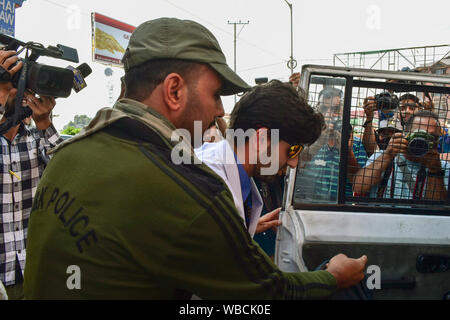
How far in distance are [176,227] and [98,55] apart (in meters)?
23.6

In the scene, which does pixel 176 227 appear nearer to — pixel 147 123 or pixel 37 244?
pixel 147 123

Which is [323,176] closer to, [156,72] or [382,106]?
[382,106]

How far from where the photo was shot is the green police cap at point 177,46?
1.17 m

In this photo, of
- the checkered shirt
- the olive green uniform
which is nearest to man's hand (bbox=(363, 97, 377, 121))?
the olive green uniform

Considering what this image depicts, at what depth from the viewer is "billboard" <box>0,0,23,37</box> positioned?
6376 mm

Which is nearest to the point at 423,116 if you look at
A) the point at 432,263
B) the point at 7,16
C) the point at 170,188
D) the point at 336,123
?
the point at 336,123

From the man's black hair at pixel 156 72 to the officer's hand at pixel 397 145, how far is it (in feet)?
4.07

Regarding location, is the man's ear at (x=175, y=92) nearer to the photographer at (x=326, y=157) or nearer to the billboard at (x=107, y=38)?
the photographer at (x=326, y=157)

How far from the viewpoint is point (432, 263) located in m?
1.78

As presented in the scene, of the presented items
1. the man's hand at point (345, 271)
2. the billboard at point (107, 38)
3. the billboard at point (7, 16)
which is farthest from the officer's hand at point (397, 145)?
the billboard at point (107, 38)

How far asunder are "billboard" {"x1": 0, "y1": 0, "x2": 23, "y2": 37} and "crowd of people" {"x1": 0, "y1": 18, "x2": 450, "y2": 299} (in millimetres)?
6304

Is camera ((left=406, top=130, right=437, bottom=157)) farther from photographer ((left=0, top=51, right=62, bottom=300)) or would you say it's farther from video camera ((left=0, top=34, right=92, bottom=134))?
photographer ((left=0, top=51, right=62, bottom=300))

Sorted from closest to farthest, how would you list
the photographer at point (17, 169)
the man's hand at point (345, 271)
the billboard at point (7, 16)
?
the man's hand at point (345, 271) < the photographer at point (17, 169) < the billboard at point (7, 16)

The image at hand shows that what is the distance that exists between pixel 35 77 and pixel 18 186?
0.71 meters
